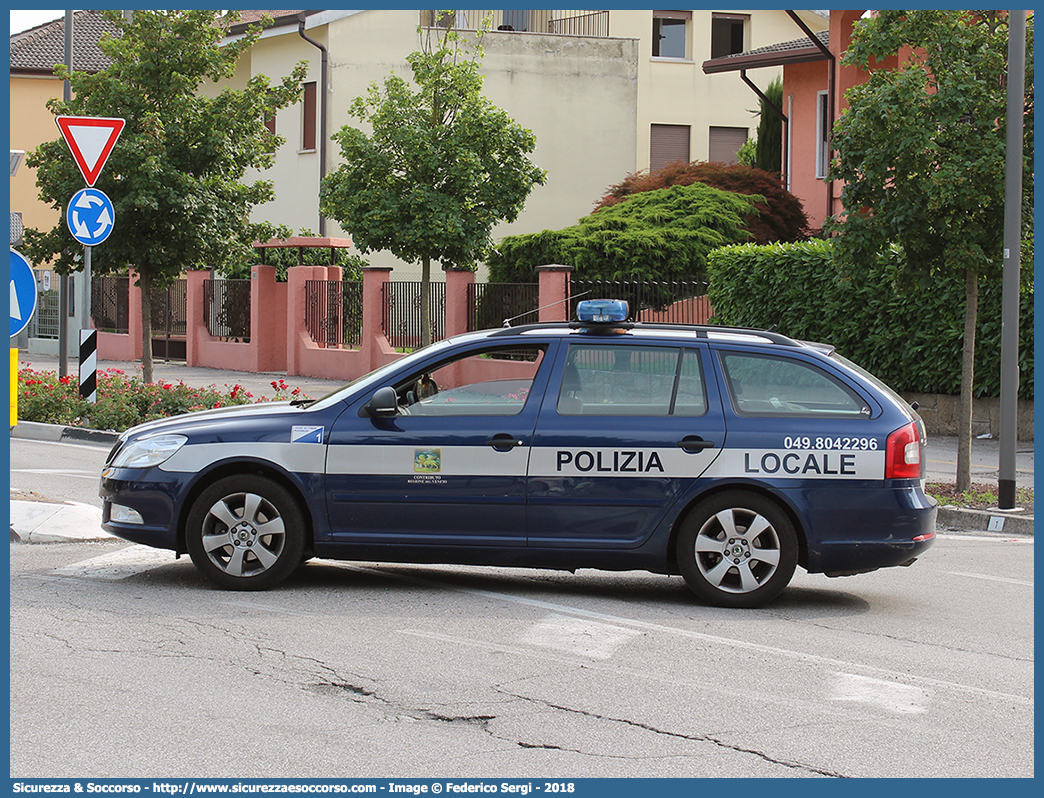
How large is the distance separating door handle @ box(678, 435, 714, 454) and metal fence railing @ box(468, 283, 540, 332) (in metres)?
14.6

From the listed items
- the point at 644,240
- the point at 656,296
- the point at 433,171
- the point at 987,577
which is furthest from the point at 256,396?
the point at 987,577

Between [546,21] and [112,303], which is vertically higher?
[546,21]

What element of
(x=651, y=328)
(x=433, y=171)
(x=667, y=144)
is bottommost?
(x=651, y=328)

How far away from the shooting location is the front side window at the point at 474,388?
7422 mm

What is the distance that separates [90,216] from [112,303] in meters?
19.8

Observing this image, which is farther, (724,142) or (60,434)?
(724,142)

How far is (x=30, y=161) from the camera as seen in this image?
18.2 metres

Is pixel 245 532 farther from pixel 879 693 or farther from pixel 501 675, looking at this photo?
pixel 879 693

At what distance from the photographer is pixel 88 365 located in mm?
16906

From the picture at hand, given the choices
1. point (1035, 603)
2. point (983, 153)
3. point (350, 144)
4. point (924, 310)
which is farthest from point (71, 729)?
point (350, 144)

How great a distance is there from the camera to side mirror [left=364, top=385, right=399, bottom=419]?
729 centimetres

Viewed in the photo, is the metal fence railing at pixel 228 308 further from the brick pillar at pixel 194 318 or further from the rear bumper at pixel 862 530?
the rear bumper at pixel 862 530

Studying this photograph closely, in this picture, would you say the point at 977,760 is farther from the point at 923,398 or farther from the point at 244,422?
the point at 923,398

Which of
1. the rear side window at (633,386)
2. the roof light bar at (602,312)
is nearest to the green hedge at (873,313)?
the roof light bar at (602,312)
